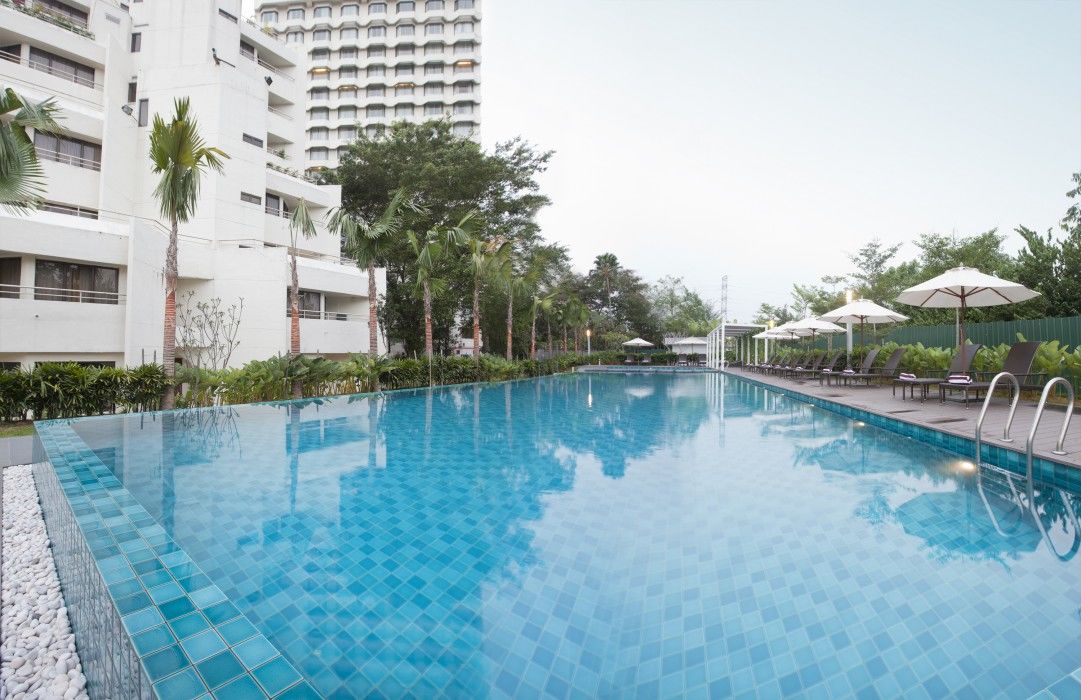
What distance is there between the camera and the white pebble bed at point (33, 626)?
2127mm

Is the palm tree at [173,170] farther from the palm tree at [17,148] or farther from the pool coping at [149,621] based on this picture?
the pool coping at [149,621]

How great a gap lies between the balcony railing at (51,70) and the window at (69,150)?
3.13 m

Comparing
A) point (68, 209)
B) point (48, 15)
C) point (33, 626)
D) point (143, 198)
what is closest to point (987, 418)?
point (33, 626)

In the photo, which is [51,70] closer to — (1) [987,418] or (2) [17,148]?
(2) [17,148]

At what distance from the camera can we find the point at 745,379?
852 inches

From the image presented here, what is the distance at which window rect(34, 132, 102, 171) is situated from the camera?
16.5m

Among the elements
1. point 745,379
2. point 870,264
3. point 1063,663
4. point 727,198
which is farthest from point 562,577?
point 870,264

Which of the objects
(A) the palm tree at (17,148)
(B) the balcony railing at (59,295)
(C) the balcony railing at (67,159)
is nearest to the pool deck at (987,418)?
(A) the palm tree at (17,148)

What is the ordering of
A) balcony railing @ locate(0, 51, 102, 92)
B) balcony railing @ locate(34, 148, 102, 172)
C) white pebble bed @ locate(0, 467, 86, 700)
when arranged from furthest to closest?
balcony railing @ locate(0, 51, 102, 92), balcony railing @ locate(34, 148, 102, 172), white pebble bed @ locate(0, 467, 86, 700)

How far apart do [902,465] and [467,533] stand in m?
5.07

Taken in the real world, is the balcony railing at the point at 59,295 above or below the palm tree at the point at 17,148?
below

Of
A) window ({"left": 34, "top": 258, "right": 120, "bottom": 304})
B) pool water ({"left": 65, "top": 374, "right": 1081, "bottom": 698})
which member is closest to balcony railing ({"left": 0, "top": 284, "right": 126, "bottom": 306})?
window ({"left": 34, "top": 258, "right": 120, "bottom": 304})

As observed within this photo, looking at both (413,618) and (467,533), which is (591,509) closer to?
(467,533)

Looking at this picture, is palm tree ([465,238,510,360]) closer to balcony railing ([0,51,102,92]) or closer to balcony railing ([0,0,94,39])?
balcony railing ([0,51,102,92])
